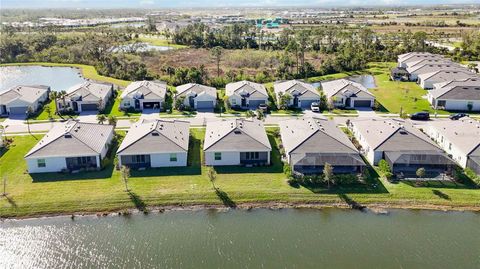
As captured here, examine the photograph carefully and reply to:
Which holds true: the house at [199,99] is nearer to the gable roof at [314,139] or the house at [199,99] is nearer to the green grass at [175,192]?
the gable roof at [314,139]

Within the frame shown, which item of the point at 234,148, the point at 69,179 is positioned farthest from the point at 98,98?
the point at 234,148

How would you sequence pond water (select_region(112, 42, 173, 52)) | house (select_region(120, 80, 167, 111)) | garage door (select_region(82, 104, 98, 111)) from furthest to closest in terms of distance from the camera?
pond water (select_region(112, 42, 173, 52)) → house (select_region(120, 80, 167, 111)) → garage door (select_region(82, 104, 98, 111))

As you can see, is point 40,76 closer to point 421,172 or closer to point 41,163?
point 41,163

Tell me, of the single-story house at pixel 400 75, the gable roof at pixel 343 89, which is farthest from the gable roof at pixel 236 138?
the single-story house at pixel 400 75

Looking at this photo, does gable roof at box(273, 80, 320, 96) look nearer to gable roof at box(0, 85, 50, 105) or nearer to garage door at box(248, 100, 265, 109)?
garage door at box(248, 100, 265, 109)

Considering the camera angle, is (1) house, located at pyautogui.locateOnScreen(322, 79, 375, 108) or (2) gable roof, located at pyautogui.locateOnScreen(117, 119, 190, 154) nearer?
(2) gable roof, located at pyautogui.locateOnScreen(117, 119, 190, 154)

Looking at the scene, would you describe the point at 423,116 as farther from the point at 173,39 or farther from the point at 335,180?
the point at 173,39

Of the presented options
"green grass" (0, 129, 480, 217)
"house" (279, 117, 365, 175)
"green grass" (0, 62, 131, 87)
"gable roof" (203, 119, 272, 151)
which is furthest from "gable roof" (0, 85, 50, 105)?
"house" (279, 117, 365, 175)
